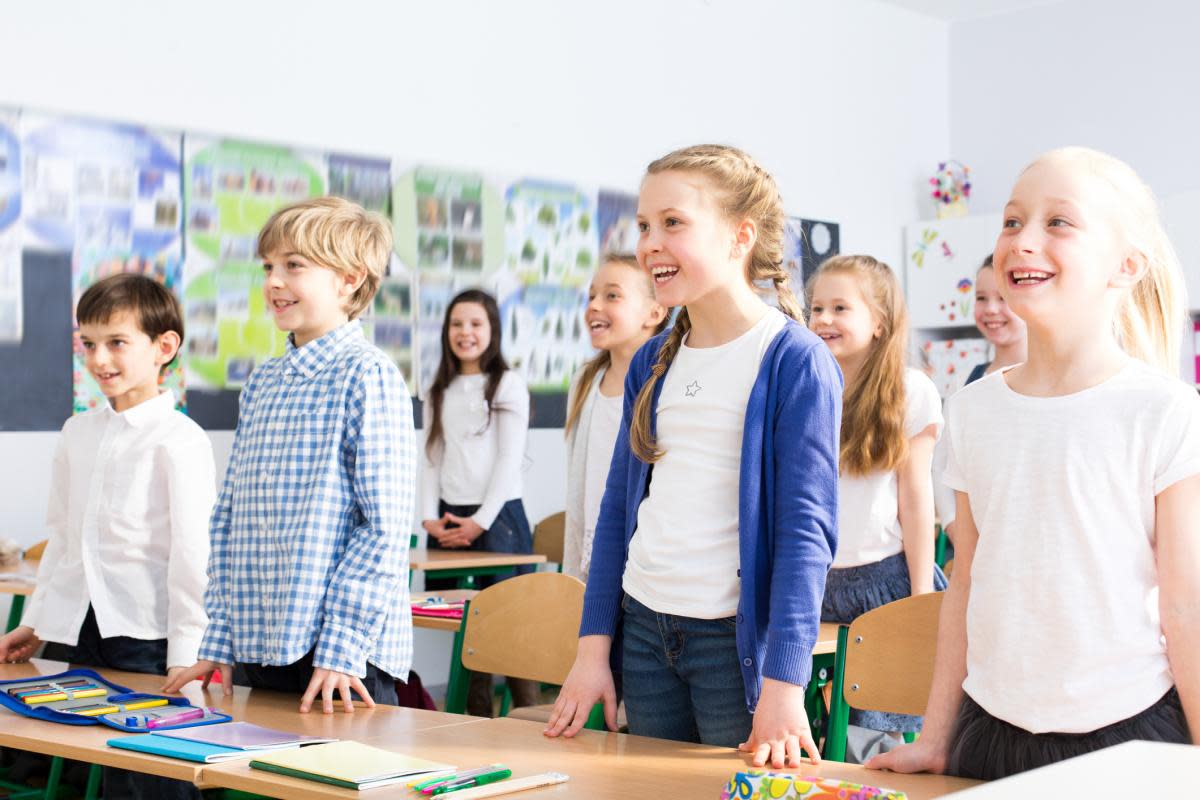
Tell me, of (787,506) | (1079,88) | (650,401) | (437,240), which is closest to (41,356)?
(437,240)

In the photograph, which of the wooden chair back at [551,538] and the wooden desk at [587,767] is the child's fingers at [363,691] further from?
the wooden chair back at [551,538]

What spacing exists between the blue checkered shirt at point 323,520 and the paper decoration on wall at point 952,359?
511 centimetres

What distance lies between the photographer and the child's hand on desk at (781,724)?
1559 millimetres

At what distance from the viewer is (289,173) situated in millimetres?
4898

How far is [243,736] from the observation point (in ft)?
5.62

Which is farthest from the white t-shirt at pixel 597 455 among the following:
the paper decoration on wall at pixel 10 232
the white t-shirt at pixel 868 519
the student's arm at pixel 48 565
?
the paper decoration on wall at pixel 10 232

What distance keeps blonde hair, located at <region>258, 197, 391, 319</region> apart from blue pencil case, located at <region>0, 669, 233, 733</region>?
674mm

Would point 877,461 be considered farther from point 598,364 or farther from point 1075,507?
point 1075,507

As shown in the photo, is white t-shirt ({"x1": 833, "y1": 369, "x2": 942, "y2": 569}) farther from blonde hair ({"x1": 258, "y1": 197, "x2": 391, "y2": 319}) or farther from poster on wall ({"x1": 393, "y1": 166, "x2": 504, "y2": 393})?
poster on wall ({"x1": 393, "y1": 166, "x2": 504, "y2": 393})

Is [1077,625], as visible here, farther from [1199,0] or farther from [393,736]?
[1199,0]

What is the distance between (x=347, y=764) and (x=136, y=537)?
1.09 m

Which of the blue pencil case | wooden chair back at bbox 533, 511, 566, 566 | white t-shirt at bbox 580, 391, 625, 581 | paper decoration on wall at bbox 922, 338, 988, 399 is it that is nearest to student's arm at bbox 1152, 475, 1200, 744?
the blue pencil case

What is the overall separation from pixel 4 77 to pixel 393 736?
3.32m

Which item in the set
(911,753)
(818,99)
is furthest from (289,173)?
→ (911,753)
